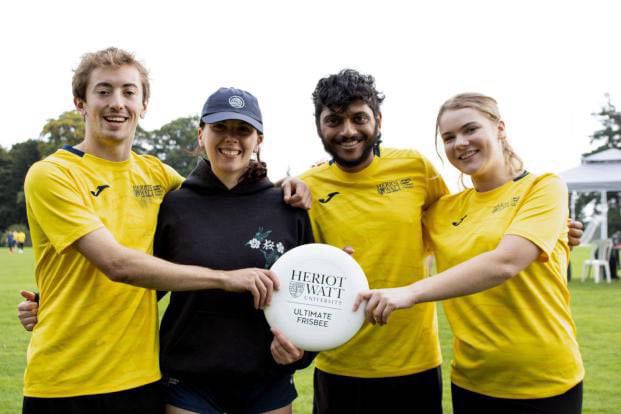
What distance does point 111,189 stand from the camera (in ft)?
9.53

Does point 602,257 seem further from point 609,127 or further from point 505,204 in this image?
point 609,127

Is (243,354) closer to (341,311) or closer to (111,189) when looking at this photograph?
(341,311)

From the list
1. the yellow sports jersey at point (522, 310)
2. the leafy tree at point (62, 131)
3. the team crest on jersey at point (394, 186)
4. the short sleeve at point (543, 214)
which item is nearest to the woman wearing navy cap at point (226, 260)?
the team crest on jersey at point (394, 186)

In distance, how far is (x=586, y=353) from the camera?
25.2 feet

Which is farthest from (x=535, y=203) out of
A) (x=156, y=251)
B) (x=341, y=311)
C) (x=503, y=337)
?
(x=156, y=251)

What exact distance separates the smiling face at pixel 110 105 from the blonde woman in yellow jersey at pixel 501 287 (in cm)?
142

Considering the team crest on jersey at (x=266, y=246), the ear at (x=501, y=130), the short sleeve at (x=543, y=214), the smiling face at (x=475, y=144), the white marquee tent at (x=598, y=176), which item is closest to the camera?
the short sleeve at (x=543, y=214)

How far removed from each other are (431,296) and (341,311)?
16.5 inches

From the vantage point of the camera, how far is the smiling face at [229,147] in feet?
10.1

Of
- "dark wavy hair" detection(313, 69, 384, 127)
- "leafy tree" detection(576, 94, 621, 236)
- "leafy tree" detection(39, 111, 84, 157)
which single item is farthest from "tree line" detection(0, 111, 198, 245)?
"dark wavy hair" detection(313, 69, 384, 127)

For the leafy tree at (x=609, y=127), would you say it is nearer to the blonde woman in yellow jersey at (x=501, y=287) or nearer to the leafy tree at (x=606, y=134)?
the leafy tree at (x=606, y=134)

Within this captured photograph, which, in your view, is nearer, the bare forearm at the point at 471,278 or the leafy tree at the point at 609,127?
the bare forearm at the point at 471,278

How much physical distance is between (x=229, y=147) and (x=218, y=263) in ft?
1.98

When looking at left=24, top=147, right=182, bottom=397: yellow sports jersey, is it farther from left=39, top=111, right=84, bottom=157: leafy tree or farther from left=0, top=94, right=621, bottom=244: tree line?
left=39, top=111, right=84, bottom=157: leafy tree
